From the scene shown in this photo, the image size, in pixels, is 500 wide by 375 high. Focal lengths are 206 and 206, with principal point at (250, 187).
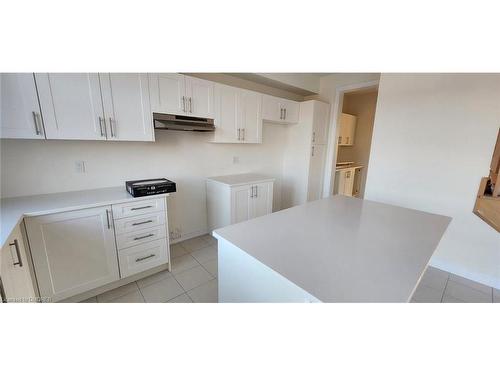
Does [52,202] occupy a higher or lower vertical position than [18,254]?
higher

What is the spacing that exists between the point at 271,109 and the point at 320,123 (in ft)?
3.43

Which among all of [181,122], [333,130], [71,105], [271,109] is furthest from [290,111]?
[71,105]

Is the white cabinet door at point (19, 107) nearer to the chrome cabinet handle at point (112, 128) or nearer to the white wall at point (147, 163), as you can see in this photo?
the white wall at point (147, 163)

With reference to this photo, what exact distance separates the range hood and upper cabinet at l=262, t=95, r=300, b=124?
100 centimetres

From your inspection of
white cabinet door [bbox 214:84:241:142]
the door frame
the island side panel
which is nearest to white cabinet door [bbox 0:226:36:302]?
the island side panel

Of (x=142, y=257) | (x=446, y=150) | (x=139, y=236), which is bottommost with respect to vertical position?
(x=142, y=257)

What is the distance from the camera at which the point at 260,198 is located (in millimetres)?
3074

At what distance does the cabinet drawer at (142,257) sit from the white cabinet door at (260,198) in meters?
1.29

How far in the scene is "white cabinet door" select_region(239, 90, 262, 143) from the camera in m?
2.90

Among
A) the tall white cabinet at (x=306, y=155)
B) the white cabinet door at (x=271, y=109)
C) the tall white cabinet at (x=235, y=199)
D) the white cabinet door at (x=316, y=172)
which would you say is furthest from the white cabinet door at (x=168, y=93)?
the white cabinet door at (x=316, y=172)

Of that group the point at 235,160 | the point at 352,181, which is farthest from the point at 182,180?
the point at 352,181

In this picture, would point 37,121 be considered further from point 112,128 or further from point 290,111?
point 290,111

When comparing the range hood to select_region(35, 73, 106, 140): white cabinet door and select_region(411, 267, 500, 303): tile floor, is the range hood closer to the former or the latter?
select_region(35, 73, 106, 140): white cabinet door

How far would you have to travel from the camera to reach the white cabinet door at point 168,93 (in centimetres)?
209
